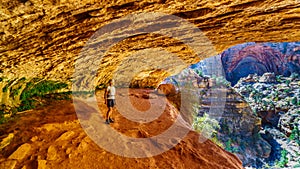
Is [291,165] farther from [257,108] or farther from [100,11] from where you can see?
[100,11]

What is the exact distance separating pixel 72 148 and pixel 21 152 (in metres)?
0.94

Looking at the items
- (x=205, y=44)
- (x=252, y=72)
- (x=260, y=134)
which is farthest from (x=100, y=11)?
(x=252, y=72)

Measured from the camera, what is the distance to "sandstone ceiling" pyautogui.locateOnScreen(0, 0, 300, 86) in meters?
2.73

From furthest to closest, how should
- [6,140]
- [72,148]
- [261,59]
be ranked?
[261,59], [72,148], [6,140]

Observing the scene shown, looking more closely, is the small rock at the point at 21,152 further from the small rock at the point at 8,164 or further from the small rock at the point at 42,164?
the small rock at the point at 42,164

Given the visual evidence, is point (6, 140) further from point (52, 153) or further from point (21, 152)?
point (52, 153)

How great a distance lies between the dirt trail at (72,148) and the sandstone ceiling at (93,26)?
1.38 metres

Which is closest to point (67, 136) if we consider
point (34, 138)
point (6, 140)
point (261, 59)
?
point (34, 138)

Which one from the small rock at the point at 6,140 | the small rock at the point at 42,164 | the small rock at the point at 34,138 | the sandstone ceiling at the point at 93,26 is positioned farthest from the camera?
the small rock at the point at 34,138

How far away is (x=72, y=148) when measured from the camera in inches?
150

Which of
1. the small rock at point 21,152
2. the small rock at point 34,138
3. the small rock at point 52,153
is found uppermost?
the small rock at point 34,138

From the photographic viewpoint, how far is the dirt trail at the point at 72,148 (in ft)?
11.1

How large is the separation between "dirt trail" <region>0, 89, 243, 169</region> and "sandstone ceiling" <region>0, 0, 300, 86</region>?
1385mm

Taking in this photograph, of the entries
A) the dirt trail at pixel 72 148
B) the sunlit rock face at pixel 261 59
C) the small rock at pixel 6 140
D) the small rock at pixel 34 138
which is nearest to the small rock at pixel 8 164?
the dirt trail at pixel 72 148
